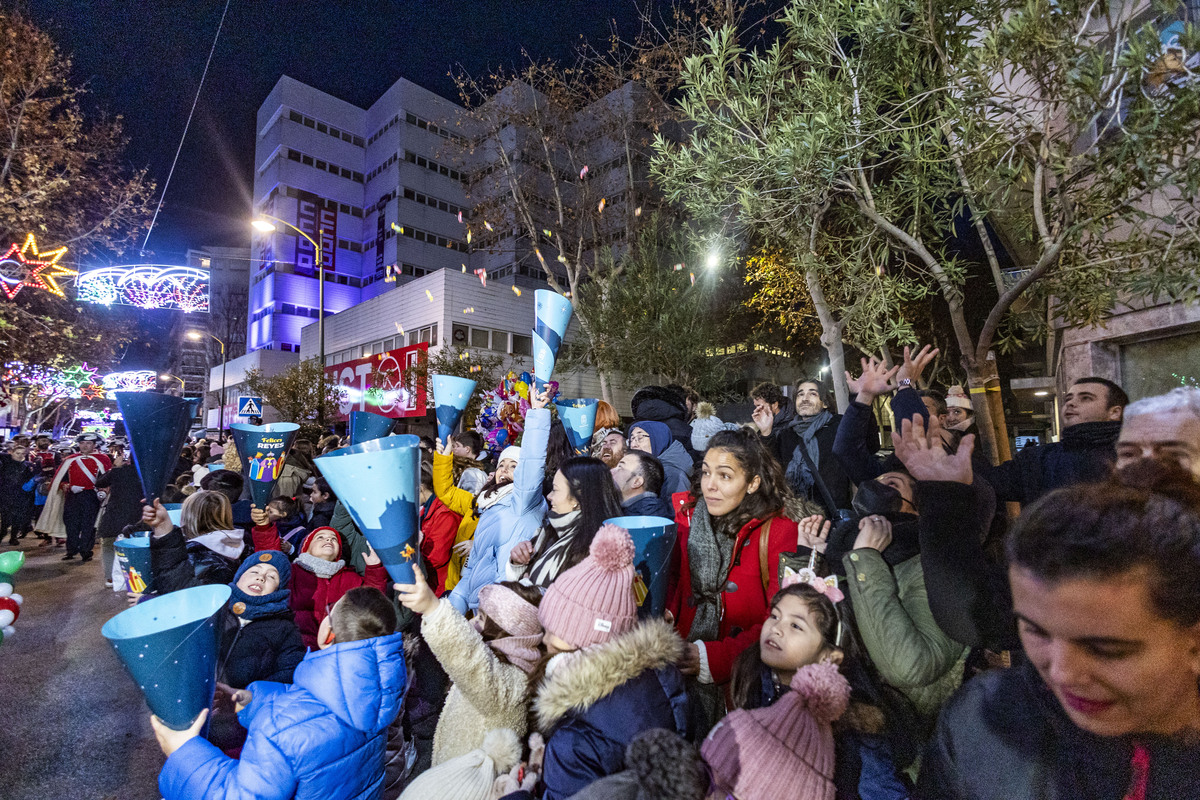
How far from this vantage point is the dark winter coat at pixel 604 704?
1.78 meters

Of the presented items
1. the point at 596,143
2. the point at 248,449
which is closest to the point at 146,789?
the point at 248,449

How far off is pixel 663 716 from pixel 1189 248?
5531 millimetres

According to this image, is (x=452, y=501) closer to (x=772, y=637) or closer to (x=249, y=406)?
(x=772, y=637)

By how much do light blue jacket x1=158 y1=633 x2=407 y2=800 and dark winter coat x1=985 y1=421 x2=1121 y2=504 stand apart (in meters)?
2.78

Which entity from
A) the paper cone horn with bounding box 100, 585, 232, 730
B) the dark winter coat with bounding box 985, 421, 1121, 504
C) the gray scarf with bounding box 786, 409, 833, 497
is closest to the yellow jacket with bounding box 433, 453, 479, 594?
the gray scarf with bounding box 786, 409, 833, 497

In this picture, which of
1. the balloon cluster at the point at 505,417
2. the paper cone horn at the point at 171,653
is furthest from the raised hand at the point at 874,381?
the balloon cluster at the point at 505,417

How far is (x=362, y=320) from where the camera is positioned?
2766 centimetres

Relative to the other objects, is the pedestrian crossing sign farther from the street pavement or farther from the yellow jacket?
the yellow jacket

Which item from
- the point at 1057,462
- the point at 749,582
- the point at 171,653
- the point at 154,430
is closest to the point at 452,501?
the point at 154,430

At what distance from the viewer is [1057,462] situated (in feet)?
9.82

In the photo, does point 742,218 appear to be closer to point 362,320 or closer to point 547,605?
point 547,605

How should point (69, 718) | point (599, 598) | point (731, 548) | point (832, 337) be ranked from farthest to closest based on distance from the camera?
point (832, 337)
point (69, 718)
point (731, 548)
point (599, 598)

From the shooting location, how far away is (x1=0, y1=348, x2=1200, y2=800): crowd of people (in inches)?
35.8

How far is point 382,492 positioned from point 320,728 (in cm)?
107
